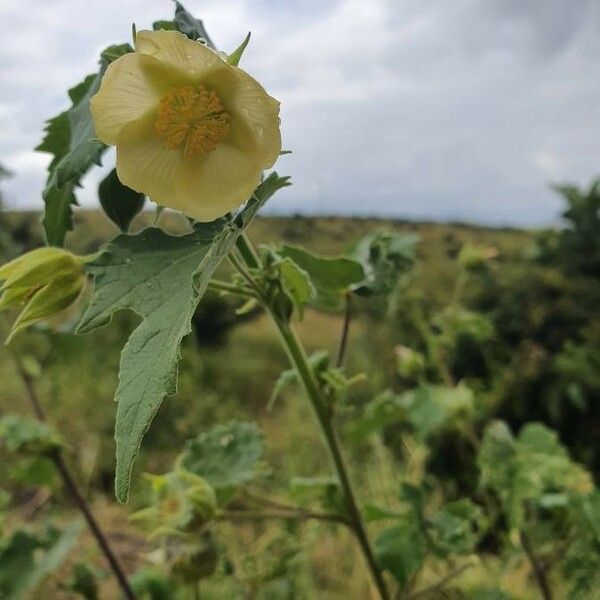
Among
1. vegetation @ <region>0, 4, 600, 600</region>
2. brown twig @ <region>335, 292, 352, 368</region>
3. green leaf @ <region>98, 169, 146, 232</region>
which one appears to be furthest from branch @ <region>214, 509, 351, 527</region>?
green leaf @ <region>98, 169, 146, 232</region>

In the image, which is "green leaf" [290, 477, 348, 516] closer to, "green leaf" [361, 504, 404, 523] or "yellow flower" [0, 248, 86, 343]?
"green leaf" [361, 504, 404, 523]

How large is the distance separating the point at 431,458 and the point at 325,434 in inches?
56.2

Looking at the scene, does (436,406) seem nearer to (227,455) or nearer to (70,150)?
(227,455)

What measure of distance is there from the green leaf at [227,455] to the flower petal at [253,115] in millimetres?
291

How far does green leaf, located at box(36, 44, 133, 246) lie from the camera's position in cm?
42

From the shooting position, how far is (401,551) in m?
0.59

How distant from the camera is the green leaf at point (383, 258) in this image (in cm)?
55

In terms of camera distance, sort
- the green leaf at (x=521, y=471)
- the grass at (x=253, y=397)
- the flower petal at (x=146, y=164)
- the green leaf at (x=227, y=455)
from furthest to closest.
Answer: the grass at (x=253, y=397)
the green leaf at (x=521, y=471)
the green leaf at (x=227, y=455)
the flower petal at (x=146, y=164)

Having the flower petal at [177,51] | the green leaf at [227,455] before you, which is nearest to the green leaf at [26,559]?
the green leaf at [227,455]

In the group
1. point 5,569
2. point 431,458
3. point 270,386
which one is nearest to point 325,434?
point 5,569

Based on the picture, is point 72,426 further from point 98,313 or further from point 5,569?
point 98,313

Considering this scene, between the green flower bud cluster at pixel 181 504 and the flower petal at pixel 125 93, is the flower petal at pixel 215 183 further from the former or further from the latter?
the green flower bud cluster at pixel 181 504

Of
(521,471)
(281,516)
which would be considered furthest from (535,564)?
(281,516)

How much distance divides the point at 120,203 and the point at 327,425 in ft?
0.64
